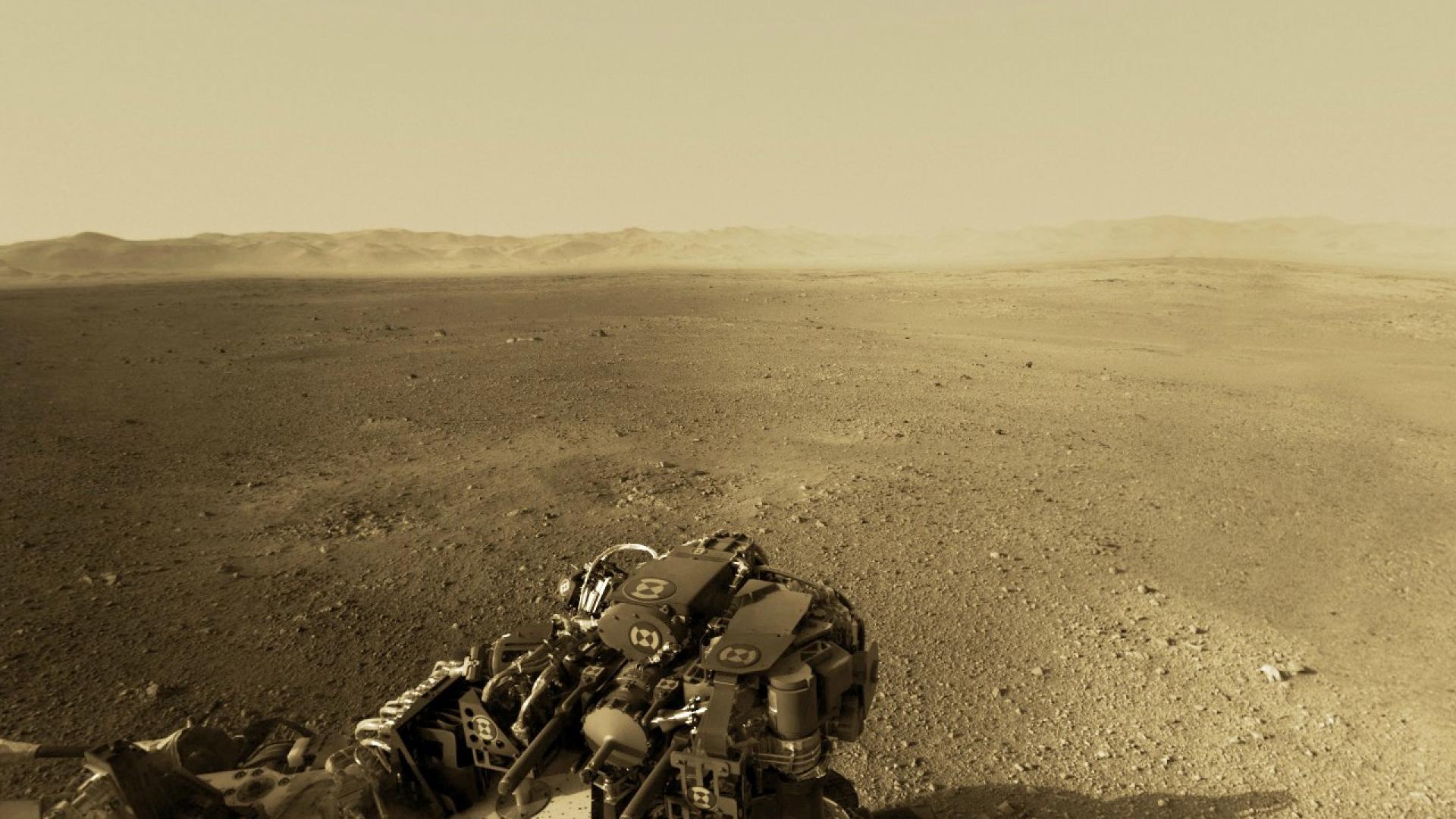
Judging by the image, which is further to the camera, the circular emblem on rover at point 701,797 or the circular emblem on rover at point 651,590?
the circular emblem on rover at point 651,590

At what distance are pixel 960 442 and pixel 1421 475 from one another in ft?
18.1

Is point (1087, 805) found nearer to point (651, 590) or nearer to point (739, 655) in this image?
point (739, 655)

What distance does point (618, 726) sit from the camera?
9.82 ft

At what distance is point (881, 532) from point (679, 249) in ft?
322

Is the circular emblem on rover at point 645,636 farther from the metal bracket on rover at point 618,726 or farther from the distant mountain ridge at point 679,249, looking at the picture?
the distant mountain ridge at point 679,249

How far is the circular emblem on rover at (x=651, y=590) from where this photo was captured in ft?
10.5

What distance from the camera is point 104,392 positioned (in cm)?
1495

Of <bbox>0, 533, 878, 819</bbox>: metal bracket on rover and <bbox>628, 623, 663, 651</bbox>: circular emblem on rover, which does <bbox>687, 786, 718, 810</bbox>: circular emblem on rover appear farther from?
<bbox>628, 623, 663, 651</bbox>: circular emblem on rover

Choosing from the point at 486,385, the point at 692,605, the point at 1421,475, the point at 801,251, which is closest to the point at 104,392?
the point at 486,385

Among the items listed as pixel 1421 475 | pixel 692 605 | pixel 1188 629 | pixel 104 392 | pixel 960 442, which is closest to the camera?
pixel 692 605

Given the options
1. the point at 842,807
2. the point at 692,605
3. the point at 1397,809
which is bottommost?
the point at 1397,809

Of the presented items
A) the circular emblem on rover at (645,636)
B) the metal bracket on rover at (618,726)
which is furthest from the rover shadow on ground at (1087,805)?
the circular emblem on rover at (645,636)

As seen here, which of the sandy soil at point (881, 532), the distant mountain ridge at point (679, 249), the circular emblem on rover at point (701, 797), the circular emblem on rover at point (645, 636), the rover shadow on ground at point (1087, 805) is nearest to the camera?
A: the circular emblem on rover at point (701, 797)

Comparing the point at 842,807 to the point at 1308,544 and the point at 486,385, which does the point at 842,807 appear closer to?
the point at 1308,544
